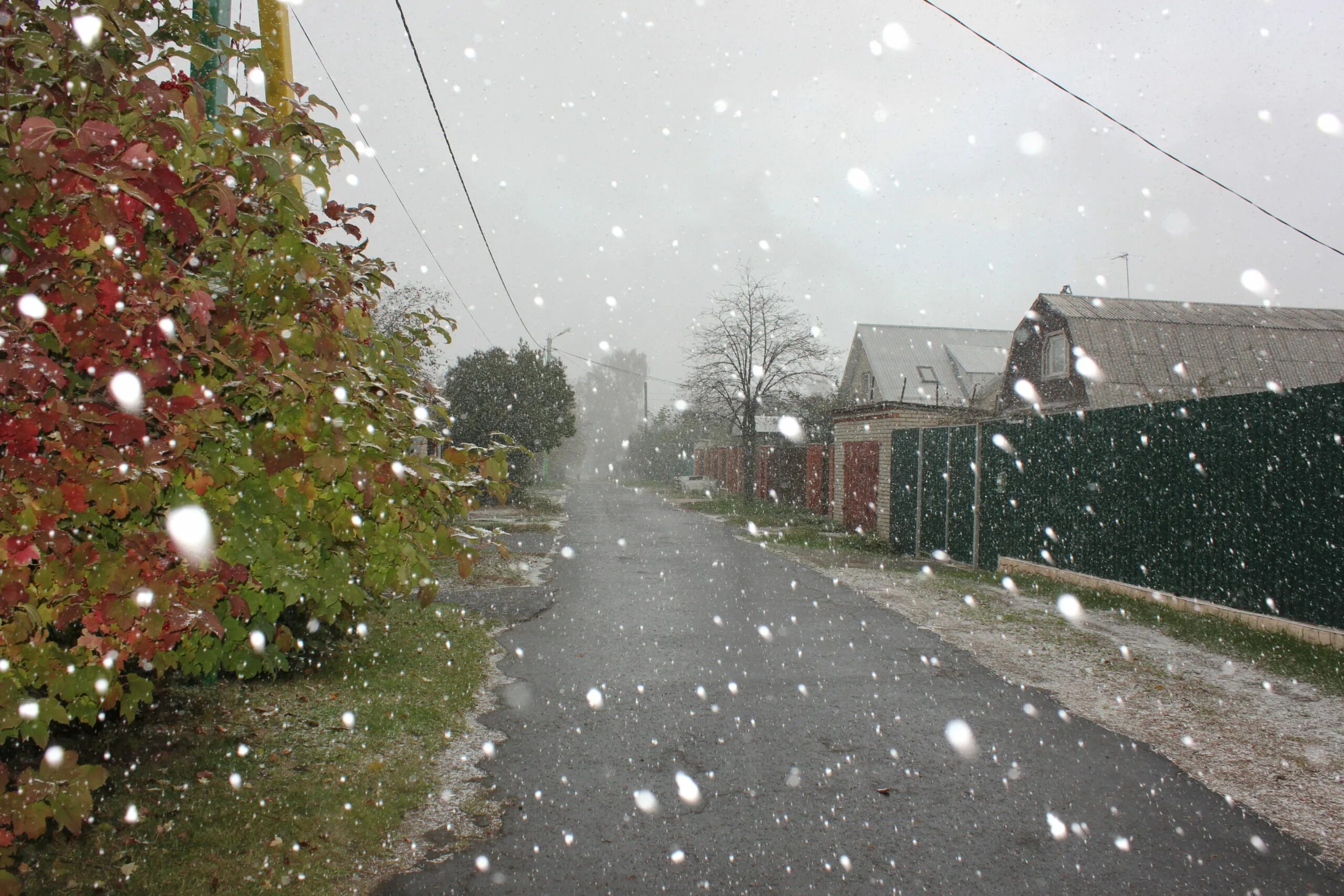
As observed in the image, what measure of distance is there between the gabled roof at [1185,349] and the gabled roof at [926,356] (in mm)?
12879

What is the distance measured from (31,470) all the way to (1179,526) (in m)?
9.92

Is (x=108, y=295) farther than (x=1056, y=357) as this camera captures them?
No

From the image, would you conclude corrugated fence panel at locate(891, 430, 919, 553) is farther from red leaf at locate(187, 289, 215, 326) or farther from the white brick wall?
red leaf at locate(187, 289, 215, 326)

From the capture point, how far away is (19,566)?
5.91ft

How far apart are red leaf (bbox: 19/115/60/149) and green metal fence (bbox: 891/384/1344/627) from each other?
351 inches

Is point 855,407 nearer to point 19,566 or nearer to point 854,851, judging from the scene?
point 854,851

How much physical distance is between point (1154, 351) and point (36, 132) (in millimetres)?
28100

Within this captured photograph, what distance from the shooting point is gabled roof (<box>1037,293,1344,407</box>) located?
79.0 feet

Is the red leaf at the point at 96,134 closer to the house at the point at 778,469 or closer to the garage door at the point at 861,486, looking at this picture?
the garage door at the point at 861,486

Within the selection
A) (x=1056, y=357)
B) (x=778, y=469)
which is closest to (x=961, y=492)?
(x=1056, y=357)

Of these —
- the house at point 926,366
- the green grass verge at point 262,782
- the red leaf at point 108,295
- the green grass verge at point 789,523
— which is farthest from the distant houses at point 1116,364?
the red leaf at point 108,295

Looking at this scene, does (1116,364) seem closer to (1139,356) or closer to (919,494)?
(1139,356)

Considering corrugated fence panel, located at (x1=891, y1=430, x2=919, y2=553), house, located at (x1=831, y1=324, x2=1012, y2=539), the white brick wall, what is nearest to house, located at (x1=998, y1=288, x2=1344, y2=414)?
house, located at (x1=831, y1=324, x2=1012, y2=539)

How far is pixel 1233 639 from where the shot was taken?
293 inches
